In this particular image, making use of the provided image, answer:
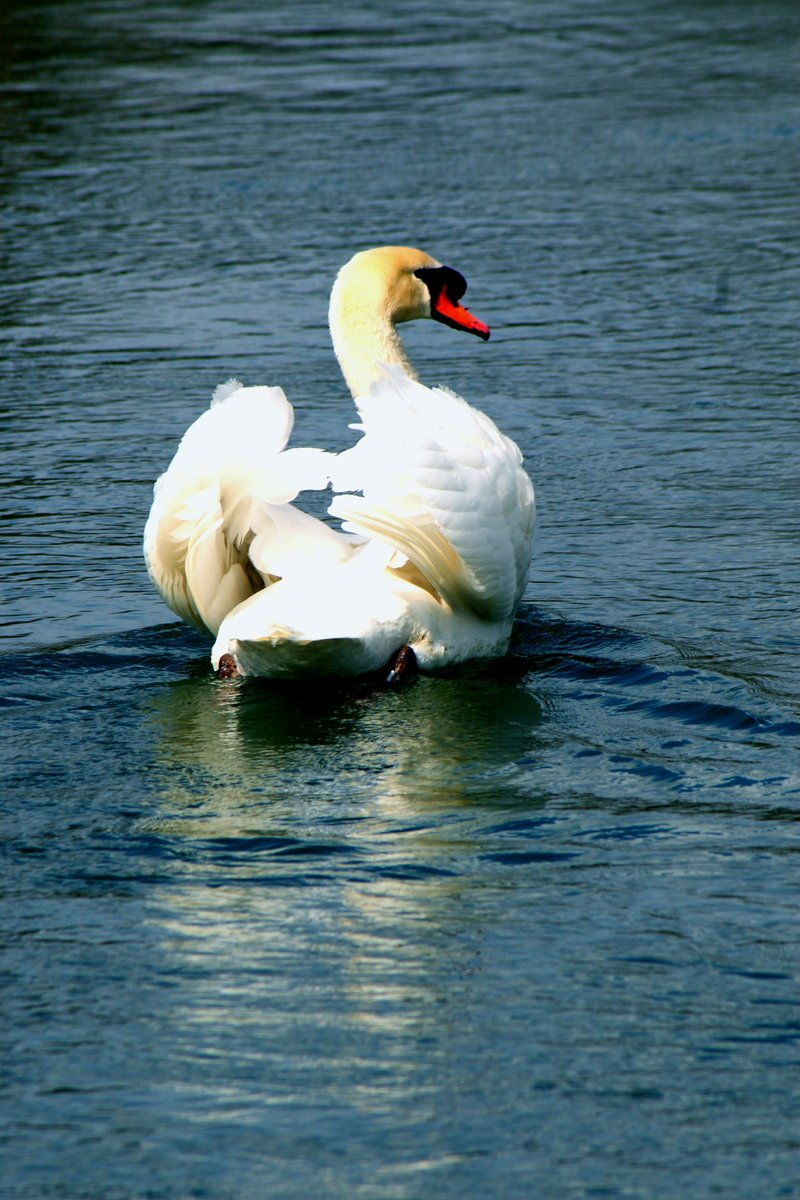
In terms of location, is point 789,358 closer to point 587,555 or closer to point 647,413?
point 647,413

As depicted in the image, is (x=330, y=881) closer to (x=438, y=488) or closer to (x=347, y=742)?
(x=347, y=742)

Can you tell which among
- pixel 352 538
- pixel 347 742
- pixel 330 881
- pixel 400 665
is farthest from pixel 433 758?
pixel 352 538

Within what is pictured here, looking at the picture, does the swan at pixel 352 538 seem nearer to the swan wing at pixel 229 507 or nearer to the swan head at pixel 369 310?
the swan wing at pixel 229 507

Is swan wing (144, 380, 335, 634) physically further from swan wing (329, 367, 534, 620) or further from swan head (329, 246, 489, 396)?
swan head (329, 246, 489, 396)

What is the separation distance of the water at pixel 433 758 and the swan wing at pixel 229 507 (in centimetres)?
38

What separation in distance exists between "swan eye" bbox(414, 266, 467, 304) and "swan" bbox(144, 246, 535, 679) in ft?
3.81

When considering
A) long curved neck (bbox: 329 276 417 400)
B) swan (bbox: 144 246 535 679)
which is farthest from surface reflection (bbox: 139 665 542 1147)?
long curved neck (bbox: 329 276 417 400)

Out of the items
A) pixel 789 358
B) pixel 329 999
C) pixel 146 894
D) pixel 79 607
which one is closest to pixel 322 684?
pixel 79 607

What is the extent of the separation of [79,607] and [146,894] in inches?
109

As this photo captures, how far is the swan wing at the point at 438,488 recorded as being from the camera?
5770 mm

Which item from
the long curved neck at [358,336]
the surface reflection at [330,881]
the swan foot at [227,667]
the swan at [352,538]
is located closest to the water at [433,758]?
the surface reflection at [330,881]

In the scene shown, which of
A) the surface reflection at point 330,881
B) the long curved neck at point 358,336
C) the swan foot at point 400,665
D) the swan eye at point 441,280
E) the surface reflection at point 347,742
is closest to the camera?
the surface reflection at point 330,881

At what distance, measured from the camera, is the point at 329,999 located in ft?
13.1

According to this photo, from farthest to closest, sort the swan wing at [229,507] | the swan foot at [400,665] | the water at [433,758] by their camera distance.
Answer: the swan foot at [400,665]
the swan wing at [229,507]
the water at [433,758]
